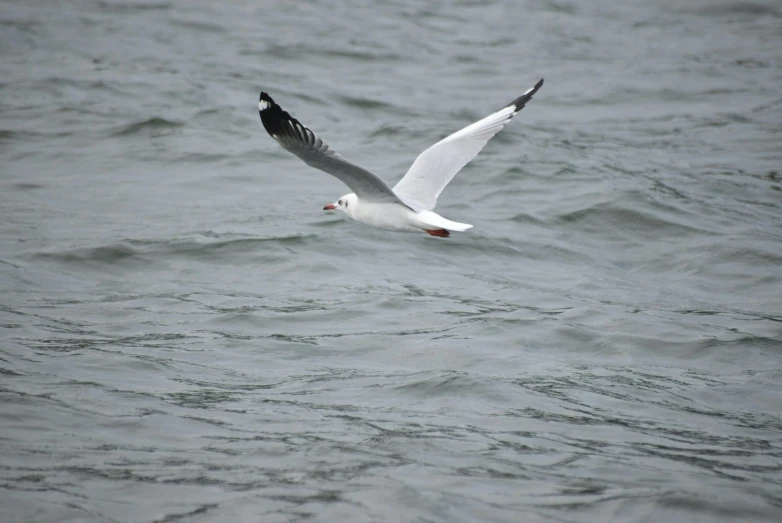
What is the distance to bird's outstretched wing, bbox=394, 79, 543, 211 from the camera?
8.77m

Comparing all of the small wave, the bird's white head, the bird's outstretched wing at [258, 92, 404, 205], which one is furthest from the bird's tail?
the small wave

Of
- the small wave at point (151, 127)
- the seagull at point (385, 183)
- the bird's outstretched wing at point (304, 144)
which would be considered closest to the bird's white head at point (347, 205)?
the seagull at point (385, 183)

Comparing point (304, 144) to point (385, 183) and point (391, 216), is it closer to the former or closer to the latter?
point (385, 183)

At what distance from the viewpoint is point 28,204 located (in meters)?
11.2

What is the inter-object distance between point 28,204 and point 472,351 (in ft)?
18.6

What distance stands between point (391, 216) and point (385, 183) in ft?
2.71

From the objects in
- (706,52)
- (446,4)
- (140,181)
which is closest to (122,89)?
(140,181)

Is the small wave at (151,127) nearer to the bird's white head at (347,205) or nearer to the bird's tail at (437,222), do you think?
the bird's white head at (347,205)

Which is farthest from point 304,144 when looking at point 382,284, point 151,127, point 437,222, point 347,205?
point 151,127

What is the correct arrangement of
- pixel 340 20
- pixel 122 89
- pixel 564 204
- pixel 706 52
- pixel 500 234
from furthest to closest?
1. pixel 340 20
2. pixel 706 52
3. pixel 122 89
4. pixel 564 204
5. pixel 500 234

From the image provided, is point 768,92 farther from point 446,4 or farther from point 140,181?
point 140,181

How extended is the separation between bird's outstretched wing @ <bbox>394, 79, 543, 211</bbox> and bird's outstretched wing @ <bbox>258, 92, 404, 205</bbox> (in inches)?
34.2

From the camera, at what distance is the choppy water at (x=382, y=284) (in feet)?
19.3

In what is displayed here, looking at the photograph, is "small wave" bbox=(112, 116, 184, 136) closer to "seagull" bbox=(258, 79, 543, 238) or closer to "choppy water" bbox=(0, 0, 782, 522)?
"choppy water" bbox=(0, 0, 782, 522)
